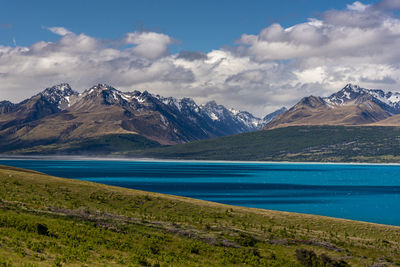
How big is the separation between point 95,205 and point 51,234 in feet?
75.3

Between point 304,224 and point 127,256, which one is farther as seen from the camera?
point 304,224

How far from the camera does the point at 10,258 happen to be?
110 ft

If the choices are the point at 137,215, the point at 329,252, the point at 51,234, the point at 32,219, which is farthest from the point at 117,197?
the point at 329,252

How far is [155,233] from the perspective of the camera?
52.3 meters

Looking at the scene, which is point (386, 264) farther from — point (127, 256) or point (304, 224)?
point (127, 256)

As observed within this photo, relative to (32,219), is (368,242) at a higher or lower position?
lower

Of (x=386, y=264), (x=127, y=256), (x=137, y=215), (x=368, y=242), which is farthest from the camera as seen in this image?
(x=137, y=215)

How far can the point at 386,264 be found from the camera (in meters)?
49.2

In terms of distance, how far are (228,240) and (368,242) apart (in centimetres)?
1962

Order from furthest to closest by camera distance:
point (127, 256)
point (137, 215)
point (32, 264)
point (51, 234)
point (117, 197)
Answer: point (117, 197) → point (137, 215) → point (51, 234) → point (127, 256) → point (32, 264)

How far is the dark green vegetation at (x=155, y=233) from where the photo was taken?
4059 cm

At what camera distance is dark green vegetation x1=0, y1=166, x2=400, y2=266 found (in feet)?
133

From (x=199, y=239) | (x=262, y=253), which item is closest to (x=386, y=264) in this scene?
(x=262, y=253)

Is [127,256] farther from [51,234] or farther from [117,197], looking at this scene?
[117,197]
